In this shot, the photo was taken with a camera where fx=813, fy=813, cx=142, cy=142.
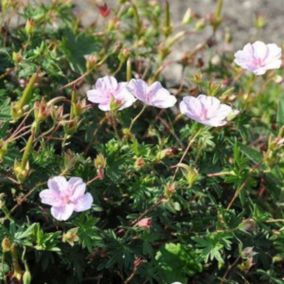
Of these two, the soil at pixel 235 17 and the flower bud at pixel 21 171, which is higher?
the flower bud at pixel 21 171

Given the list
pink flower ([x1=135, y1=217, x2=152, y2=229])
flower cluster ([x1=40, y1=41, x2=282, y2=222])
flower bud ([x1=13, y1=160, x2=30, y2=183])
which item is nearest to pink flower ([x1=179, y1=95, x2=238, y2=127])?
flower cluster ([x1=40, y1=41, x2=282, y2=222])

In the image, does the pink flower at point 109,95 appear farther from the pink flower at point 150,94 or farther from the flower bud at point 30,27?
the flower bud at point 30,27

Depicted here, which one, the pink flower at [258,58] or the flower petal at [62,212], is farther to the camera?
the pink flower at [258,58]

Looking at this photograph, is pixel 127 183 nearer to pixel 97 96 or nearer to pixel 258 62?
pixel 97 96

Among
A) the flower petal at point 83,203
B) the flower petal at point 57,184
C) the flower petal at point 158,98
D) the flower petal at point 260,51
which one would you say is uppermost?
the flower petal at point 260,51

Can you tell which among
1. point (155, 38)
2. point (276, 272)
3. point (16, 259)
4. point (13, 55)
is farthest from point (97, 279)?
point (155, 38)

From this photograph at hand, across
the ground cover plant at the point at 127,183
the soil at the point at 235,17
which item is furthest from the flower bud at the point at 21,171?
the soil at the point at 235,17

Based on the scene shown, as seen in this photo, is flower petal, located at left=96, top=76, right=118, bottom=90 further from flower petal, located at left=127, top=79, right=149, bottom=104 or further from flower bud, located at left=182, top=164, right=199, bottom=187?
flower bud, located at left=182, top=164, right=199, bottom=187

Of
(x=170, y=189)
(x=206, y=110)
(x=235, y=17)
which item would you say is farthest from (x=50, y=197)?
(x=235, y=17)
